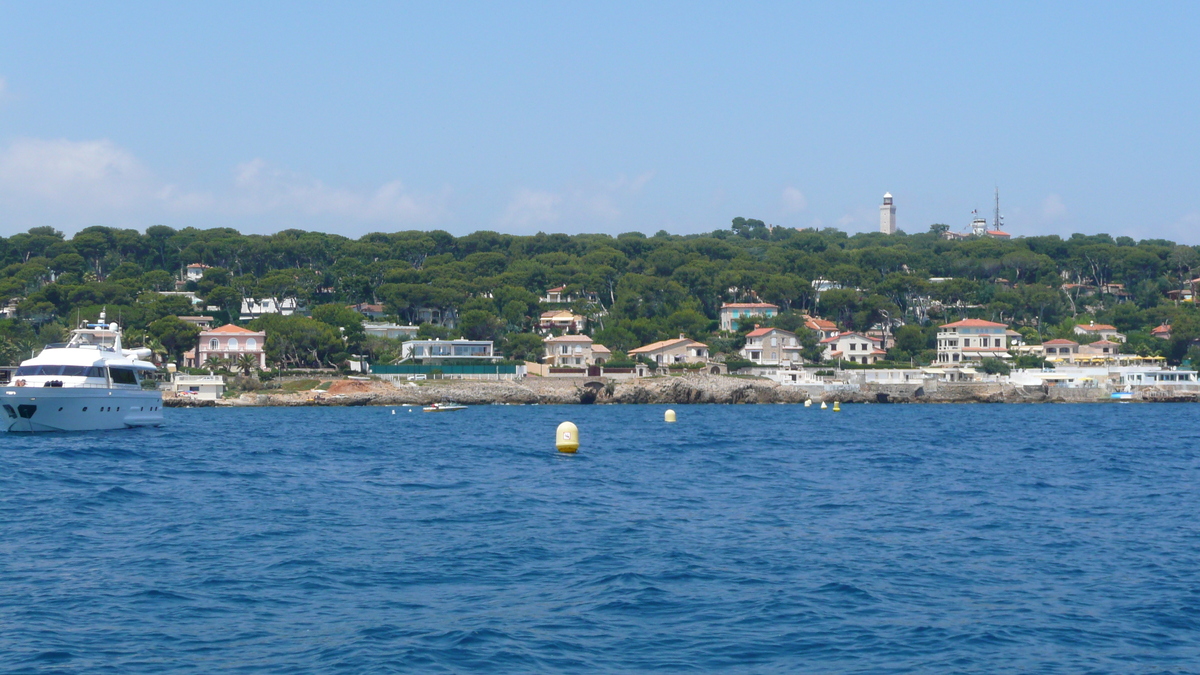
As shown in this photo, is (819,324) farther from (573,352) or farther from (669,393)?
(669,393)

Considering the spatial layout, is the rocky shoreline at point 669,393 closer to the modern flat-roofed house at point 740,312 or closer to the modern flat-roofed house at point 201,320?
the modern flat-roofed house at point 740,312

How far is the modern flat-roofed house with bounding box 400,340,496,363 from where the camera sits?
83794mm

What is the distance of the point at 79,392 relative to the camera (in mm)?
37125

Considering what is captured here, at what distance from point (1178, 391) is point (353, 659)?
78543mm

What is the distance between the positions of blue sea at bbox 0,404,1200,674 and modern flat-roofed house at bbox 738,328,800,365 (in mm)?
57167

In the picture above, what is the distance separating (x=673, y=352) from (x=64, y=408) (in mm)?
54799

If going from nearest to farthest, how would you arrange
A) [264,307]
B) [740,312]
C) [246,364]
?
1. [246,364]
2. [740,312]
3. [264,307]

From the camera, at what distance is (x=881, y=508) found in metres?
20.6

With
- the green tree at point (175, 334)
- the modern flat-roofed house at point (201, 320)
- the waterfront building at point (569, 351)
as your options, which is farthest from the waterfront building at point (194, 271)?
the waterfront building at point (569, 351)

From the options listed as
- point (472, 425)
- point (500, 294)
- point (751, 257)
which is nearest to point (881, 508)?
point (472, 425)

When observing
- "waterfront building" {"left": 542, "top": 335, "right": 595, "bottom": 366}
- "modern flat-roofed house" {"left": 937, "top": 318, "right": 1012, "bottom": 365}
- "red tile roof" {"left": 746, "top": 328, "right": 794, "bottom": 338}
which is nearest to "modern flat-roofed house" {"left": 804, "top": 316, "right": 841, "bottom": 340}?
"red tile roof" {"left": 746, "top": 328, "right": 794, "bottom": 338}

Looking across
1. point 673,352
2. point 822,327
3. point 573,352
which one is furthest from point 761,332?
point 573,352

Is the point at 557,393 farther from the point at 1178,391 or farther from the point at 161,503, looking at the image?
the point at 161,503

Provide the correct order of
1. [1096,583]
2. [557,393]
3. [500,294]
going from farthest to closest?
[500,294], [557,393], [1096,583]
